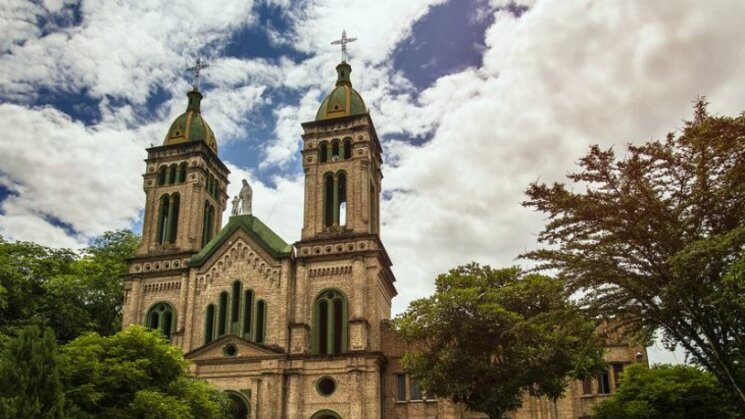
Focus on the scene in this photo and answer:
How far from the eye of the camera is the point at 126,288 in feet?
144

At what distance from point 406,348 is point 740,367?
2139 centimetres

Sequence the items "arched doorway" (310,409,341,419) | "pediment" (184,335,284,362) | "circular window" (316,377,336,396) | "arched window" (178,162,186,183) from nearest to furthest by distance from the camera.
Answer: "arched doorway" (310,409,341,419) → "circular window" (316,377,336,396) → "pediment" (184,335,284,362) → "arched window" (178,162,186,183)

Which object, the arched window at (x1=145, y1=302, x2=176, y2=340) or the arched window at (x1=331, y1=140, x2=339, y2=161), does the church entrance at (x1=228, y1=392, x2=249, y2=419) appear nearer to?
the arched window at (x1=145, y1=302, x2=176, y2=340)

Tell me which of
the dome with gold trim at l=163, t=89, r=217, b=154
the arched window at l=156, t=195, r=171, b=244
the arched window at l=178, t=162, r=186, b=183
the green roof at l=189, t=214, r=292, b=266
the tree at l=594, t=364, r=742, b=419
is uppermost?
the dome with gold trim at l=163, t=89, r=217, b=154

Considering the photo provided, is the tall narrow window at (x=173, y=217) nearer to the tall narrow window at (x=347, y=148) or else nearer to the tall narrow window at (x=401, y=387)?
the tall narrow window at (x=347, y=148)

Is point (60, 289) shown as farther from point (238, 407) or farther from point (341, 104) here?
point (341, 104)

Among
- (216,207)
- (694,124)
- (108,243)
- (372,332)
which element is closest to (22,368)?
(372,332)

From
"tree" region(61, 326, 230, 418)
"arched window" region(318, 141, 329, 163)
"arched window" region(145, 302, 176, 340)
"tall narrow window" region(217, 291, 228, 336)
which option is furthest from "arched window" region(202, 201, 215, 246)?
"tree" region(61, 326, 230, 418)

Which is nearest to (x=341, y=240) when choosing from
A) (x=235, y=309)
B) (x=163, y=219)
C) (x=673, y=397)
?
(x=235, y=309)

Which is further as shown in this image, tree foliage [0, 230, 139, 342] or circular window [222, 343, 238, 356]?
tree foliage [0, 230, 139, 342]

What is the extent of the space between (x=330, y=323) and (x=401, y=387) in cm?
550

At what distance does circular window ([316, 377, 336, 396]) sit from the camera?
123ft

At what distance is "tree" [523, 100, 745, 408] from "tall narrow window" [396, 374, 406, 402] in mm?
19759

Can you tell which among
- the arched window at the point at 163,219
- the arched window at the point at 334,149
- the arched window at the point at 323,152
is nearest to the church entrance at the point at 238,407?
the arched window at the point at 163,219
